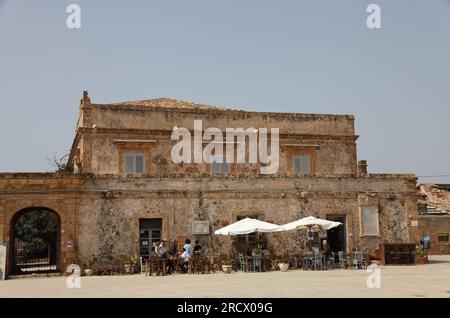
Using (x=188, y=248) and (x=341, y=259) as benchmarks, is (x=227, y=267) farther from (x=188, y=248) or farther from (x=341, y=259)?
(x=341, y=259)

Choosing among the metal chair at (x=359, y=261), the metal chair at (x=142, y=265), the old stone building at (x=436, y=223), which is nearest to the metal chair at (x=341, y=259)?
the metal chair at (x=359, y=261)

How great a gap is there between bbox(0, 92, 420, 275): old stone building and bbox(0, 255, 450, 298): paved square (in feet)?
7.58

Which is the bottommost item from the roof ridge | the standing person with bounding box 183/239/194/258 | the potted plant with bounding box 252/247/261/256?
the potted plant with bounding box 252/247/261/256

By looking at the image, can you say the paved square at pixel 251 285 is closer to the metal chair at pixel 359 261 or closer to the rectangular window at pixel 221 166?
the metal chair at pixel 359 261

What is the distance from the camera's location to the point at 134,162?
26.3 m

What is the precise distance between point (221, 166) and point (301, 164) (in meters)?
4.32

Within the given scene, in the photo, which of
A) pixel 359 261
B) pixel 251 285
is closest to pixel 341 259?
pixel 359 261

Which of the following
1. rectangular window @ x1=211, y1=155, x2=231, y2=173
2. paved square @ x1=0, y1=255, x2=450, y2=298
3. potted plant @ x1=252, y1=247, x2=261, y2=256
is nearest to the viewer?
paved square @ x1=0, y1=255, x2=450, y2=298

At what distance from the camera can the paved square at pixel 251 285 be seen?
42.1 feet

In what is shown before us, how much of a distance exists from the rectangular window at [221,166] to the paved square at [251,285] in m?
8.71

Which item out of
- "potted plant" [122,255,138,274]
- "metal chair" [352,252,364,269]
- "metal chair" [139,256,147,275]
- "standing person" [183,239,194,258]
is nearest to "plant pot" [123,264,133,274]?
"potted plant" [122,255,138,274]

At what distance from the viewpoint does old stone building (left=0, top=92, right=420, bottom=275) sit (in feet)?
65.6

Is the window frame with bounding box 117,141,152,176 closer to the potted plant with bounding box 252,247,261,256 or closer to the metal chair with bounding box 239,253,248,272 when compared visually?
the metal chair with bounding box 239,253,248,272
